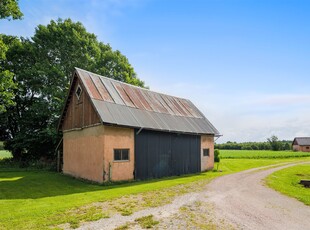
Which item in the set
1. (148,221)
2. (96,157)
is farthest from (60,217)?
(96,157)

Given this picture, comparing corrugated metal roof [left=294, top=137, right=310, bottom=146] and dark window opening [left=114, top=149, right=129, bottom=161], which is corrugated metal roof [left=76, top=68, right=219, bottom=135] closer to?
dark window opening [left=114, top=149, right=129, bottom=161]

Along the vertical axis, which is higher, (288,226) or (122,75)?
(122,75)

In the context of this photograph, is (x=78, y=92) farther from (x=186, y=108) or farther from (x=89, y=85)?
(x=186, y=108)

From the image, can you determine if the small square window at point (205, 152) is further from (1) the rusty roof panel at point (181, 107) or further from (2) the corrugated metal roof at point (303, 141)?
(2) the corrugated metal roof at point (303, 141)

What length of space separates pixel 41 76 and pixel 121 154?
18.7 m

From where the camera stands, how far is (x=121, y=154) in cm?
2053

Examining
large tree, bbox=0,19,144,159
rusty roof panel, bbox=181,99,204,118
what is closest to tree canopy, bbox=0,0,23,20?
large tree, bbox=0,19,144,159

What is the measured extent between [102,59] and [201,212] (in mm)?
30806

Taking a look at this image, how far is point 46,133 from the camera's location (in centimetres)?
3128

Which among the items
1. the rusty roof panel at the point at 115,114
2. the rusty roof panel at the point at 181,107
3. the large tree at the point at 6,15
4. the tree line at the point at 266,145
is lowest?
the tree line at the point at 266,145

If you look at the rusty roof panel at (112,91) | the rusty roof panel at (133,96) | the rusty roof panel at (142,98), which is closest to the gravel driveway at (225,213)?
the rusty roof panel at (112,91)

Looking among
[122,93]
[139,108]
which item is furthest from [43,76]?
[139,108]

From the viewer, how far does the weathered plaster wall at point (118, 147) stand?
19438 mm

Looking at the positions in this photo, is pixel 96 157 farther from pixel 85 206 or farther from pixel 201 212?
pixel 201 212
